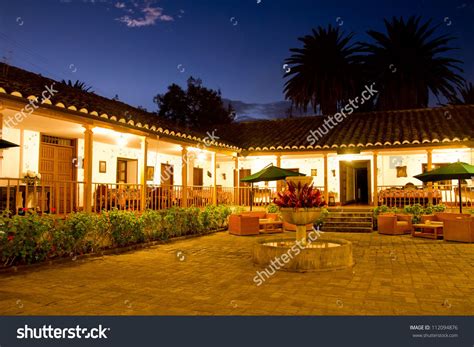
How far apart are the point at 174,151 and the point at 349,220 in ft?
25.1

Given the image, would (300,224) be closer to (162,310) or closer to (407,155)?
(162,310)

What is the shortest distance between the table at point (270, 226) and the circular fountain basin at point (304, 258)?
5.67 meters

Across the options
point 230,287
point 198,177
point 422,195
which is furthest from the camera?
point 198,177

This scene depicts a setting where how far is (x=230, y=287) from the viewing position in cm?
566

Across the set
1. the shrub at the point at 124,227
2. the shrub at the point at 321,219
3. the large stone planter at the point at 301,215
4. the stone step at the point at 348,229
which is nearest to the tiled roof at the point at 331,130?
the shrub at the point at 124,227

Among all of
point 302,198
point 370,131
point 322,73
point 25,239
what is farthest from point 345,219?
point 322,73

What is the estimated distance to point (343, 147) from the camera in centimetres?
1552

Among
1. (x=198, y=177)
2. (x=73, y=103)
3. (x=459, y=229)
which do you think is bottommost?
(x=459, y=229)

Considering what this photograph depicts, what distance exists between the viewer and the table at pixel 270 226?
13.1 metres

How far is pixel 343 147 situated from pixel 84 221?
1075 centimetres

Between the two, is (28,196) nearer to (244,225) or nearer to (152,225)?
(152,225)

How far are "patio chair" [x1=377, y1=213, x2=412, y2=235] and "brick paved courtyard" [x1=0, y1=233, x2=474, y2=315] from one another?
3.59 m

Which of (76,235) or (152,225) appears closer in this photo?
(76,235)

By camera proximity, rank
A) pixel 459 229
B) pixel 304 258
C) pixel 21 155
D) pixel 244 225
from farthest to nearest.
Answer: pixel 244 225, pixel 21 155, pixel 459 229, pixel 304 258
